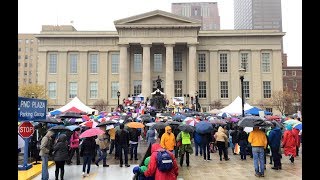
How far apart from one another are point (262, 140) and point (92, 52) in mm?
61475

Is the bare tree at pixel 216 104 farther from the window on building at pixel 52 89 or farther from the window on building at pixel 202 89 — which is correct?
the window on building at pixel 52 89

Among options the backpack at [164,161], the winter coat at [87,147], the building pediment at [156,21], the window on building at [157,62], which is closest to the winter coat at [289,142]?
the winter coat at [87,147]

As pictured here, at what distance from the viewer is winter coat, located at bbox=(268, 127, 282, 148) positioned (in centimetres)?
1331

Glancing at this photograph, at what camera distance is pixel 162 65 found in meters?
69.3

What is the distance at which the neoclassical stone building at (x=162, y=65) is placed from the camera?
227 ft

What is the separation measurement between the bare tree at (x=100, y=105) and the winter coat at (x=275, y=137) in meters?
55.3

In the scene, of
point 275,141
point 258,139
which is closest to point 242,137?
point 275,141

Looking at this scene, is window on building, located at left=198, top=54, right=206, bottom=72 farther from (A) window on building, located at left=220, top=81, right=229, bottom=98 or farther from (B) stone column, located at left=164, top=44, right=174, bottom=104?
(B) stone column, located at left=164, top=44, right=174, bottom=104

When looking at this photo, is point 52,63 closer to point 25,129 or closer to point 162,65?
point 162,65

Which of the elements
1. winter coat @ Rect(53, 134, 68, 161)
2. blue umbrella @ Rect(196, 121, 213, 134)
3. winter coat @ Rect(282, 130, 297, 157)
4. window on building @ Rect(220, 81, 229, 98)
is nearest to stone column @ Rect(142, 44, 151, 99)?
window on building @ Rect(220, 81, 229, 98)
